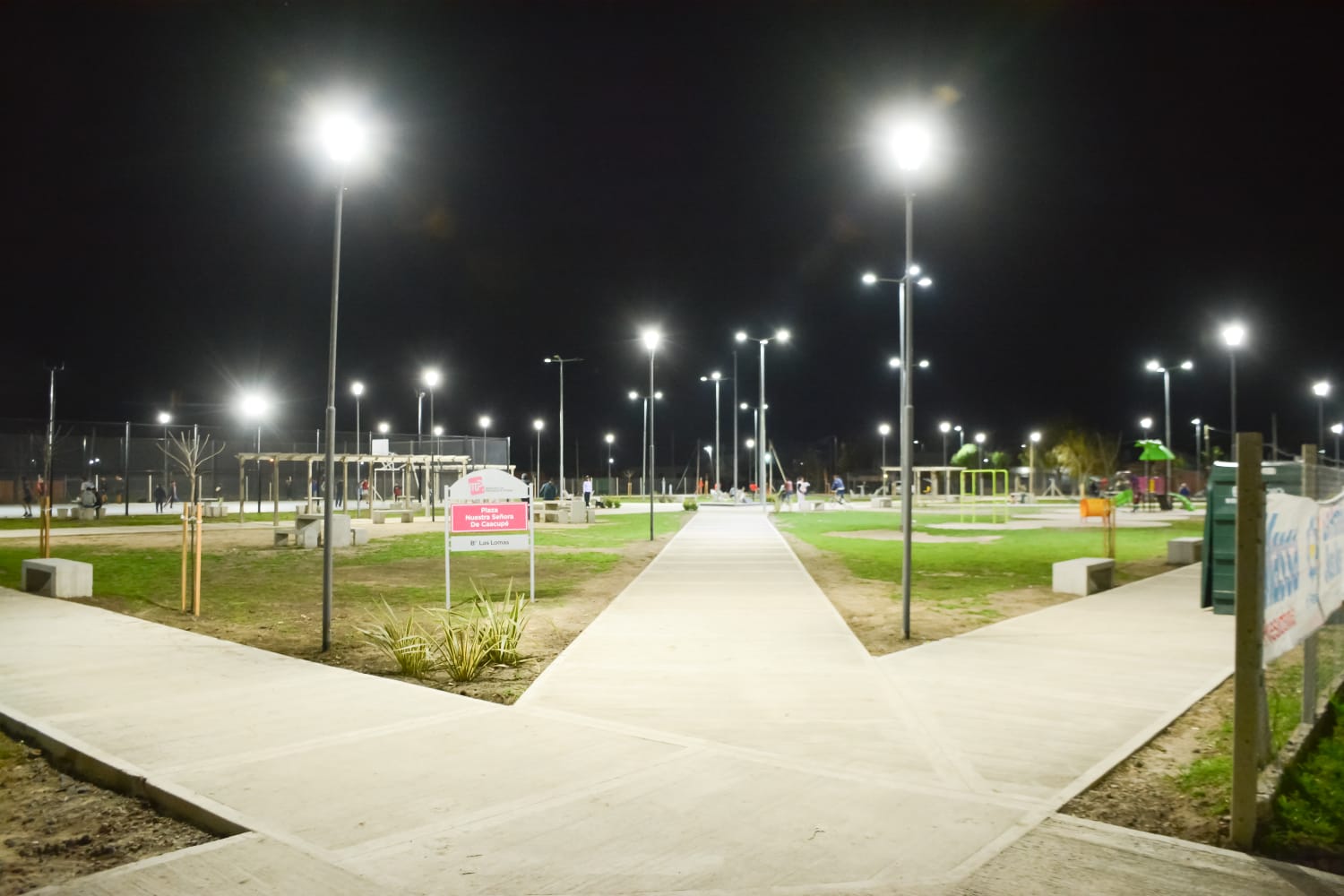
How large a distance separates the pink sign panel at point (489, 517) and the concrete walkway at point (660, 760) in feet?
10.8

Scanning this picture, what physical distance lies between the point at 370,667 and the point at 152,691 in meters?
1.96

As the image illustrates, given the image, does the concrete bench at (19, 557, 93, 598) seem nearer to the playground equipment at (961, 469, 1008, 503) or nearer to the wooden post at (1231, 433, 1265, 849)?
the wooden post at (1231, 433, 1265, 849)

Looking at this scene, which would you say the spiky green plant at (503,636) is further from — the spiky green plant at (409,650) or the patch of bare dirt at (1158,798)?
the patch of bare dirt at (1158,798)

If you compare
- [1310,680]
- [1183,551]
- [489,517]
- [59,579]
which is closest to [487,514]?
[489,517]

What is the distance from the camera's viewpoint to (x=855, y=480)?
353 feet

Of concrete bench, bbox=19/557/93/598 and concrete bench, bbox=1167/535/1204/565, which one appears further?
concrete bench, bbox=1167/535/1204/565

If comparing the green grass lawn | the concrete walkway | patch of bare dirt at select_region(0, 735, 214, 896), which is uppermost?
the concrete walkway

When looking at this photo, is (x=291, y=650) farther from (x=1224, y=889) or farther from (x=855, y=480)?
(x=855, y=480)

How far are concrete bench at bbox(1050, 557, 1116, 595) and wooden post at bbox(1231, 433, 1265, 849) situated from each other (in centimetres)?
1003

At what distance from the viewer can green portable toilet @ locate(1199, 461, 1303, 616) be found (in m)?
6.96

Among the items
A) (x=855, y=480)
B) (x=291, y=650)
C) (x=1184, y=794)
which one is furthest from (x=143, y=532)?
(x=855, y=480)

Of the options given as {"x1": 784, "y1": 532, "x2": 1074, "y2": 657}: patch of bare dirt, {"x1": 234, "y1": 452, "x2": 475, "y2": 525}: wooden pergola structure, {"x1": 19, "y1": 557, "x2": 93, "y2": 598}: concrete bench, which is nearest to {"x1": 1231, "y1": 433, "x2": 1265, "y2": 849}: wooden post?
{"x1": 784, "y1": 532, "x2": 1074, "y2": 657}: patch of bare dirt

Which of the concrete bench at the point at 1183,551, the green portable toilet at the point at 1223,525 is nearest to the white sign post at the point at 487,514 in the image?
the green portable toilet at the point at 1223,525

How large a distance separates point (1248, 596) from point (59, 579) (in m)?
15.8
